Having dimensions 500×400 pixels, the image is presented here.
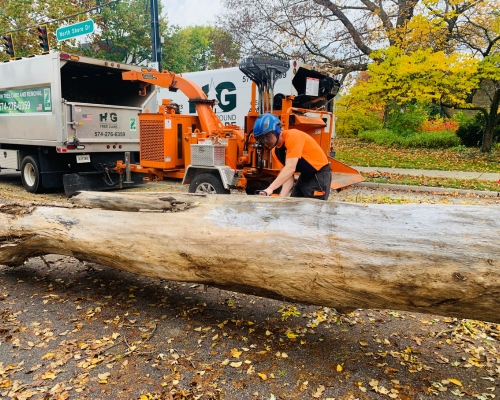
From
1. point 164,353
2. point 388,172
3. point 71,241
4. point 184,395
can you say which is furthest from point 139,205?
point 388,172

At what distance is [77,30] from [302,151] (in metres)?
13.6

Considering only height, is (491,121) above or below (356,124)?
below

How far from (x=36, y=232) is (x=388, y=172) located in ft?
36.2

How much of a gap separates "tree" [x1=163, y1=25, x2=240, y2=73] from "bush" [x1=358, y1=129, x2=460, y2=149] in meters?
11.6

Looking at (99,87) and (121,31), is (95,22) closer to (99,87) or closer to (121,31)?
(121,31)

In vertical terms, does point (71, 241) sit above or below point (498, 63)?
below

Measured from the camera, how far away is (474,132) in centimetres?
1903

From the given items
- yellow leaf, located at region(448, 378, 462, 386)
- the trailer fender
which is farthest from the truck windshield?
yellow leaf, located at region(448, 378, 462, 386)

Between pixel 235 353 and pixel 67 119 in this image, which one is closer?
pixel 235 353

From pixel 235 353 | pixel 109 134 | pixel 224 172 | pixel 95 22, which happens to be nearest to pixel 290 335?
pixel 235 353

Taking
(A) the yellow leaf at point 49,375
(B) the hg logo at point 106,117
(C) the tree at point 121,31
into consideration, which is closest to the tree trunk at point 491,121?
(B) the hg logo at point 106,117

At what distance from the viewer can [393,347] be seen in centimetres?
315

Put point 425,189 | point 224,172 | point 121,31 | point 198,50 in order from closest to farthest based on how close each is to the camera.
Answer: point 224,172
point 425,189
point 121,31
point 198,50

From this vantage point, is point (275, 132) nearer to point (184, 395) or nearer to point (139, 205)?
point (139, 205)
